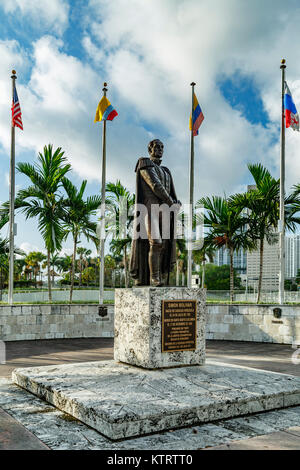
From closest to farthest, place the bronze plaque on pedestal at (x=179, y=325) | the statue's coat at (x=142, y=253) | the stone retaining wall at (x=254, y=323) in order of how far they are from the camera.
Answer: the bronze plaque on pedestal at (x=179, y=325)
the statue's coat at (x=142, y=253)
the stone retaining wall at (x=254, y=323)

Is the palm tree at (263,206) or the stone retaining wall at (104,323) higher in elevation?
the palm tree at (263,206)

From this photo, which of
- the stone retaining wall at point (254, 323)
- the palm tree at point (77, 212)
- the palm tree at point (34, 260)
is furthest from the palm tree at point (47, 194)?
the palm tree at point (34, 260)

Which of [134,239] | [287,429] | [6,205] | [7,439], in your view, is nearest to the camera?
[7,439]

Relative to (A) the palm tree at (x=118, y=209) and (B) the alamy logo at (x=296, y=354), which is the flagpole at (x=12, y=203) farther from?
(B) the alamy logo at (x=296, y=354)

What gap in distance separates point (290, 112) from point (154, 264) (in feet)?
27.6

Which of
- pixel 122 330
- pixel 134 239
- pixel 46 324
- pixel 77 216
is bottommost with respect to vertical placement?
pixel 46 324

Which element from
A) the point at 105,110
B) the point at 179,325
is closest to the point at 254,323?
the point at 179,325

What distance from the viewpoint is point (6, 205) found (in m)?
13.6

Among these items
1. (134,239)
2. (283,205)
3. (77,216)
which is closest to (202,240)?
(283,205)

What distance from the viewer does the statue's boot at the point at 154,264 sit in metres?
6.35

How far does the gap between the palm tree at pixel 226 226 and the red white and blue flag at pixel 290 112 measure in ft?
10.4

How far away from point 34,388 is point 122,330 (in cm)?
149
